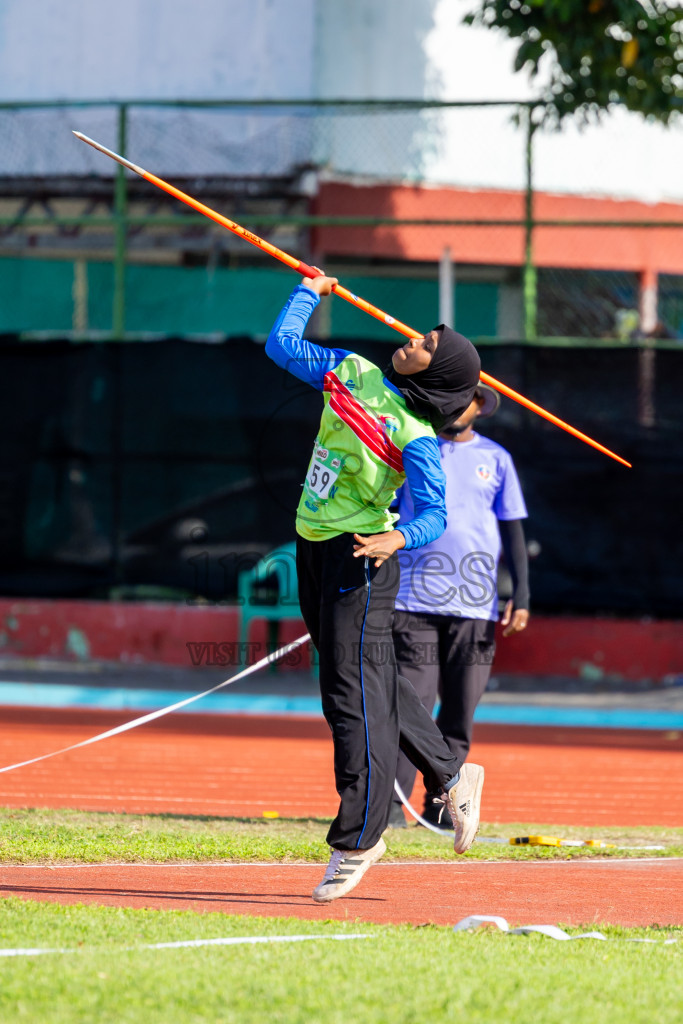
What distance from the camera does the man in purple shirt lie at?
22.1 ft

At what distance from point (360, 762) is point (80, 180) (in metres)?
12.7

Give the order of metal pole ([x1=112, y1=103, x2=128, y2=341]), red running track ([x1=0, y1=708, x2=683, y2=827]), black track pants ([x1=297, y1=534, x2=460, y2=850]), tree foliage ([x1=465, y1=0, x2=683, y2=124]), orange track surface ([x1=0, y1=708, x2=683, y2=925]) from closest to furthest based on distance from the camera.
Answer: black track pants ([x1=297, y1=534, x2=460, y2=850])
orange track surface ([x1=0, y1=708, x2=683, y2=925])
red running track ([x1=0, y1=708, x2=683, y2=827])
tree foliage ([x1=465, y1=0, x2=683, y2=124])
metal pole ([x1=112, y1=103, x2=128, y2=341])

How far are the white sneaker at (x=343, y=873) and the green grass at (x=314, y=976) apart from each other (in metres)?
0.35

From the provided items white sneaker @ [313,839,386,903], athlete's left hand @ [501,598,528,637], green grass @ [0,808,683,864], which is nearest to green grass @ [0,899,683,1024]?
white sneaker @ [313,839,386,903]

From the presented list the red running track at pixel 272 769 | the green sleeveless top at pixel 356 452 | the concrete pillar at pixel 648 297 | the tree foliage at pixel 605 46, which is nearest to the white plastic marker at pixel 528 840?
the red running track at pixel 272 769

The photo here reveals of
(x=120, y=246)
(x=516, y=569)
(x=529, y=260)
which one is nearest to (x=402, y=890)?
(x=516, y=569)

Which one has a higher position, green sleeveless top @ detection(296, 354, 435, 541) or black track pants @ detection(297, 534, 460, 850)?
green sleeveless top @ detection(296, 354, 435, 541)

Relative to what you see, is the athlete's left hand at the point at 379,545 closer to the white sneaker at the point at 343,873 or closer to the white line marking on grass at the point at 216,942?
the white sneaker at the point at 343,873

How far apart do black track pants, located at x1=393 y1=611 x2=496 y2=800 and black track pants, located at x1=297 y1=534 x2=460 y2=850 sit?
5.33ft

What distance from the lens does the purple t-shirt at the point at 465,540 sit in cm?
673

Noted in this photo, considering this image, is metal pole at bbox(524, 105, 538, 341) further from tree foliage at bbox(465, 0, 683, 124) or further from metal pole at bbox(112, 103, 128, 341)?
metal pole at bbox(112, 103, 128, 341)

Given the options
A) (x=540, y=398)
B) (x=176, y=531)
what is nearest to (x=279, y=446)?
(x=176, y=531)

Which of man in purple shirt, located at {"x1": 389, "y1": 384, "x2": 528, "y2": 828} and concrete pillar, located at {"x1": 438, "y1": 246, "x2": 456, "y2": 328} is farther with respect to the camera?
concrete pillar, located at {"x1": 438, "y1": 246, "x2": 456, "y2": 328}

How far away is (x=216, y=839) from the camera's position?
6.13 metres
